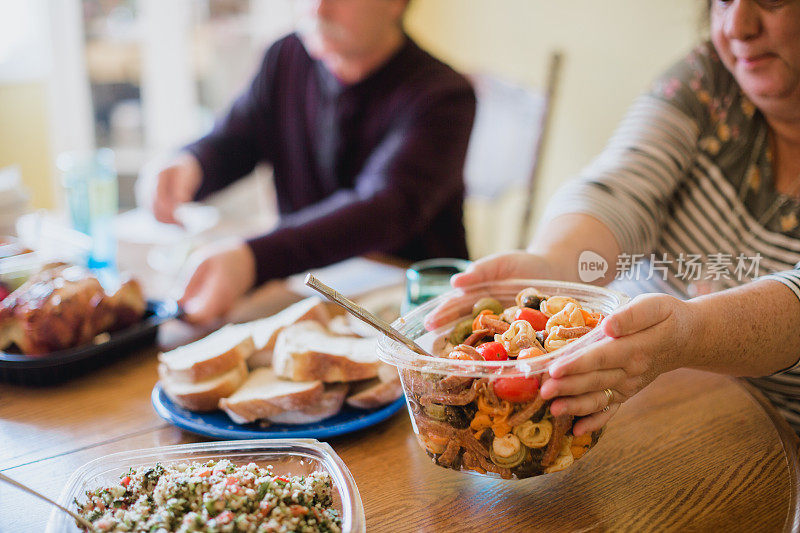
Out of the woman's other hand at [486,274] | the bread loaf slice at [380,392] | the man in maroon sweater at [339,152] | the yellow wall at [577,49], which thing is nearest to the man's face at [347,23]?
the man in maroon sweater at [339,152]

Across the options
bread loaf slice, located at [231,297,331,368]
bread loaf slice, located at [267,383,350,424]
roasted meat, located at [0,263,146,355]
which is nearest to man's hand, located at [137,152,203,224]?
roasted meat, located at [0,263,146,355]

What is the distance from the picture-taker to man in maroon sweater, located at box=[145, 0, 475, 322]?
1.46 meters

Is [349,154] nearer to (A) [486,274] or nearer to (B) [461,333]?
(A) [486,274]

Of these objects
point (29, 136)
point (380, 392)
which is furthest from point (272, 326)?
point (29, 136)

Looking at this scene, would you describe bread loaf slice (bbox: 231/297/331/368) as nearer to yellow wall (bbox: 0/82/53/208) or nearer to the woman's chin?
the woman's chin

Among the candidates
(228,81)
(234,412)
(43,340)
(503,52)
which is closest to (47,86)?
(228,81)

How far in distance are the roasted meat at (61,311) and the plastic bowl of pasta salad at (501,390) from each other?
0.61 m

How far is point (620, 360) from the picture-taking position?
72 centimetres

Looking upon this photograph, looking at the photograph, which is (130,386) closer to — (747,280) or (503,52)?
(747,280)

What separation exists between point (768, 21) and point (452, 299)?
2.12 ft

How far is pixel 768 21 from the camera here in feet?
3.32

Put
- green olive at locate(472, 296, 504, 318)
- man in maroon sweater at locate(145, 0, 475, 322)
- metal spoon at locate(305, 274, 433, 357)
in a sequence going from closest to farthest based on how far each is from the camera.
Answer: metal spoon at locate(305, 274, 433, 357), green olive at locate(472, 296, 504, 318), man in maroon sweater at locate(145, 0, 475, 322)

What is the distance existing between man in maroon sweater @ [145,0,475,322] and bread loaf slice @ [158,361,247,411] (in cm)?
32

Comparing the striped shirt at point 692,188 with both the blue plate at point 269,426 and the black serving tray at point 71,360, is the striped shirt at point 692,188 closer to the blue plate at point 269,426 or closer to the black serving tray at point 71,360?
the blue plate at point 269,426
